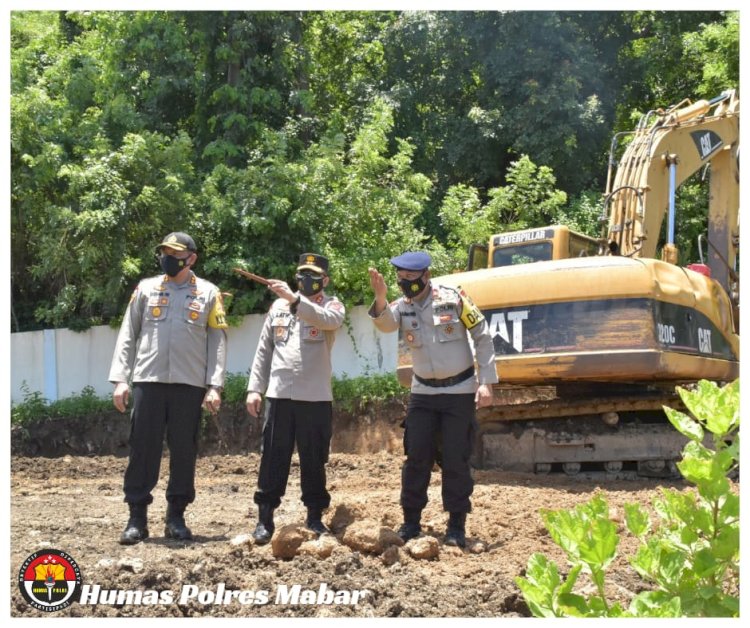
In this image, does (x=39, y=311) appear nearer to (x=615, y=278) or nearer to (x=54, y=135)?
(x=54, y=135)

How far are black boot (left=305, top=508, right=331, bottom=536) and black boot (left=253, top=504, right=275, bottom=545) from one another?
227 millimetres

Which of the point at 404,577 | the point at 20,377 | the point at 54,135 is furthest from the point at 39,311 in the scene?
the point at 404,577

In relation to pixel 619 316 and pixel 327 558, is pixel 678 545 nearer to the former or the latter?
pixel 327 558

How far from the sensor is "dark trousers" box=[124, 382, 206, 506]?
633 cm

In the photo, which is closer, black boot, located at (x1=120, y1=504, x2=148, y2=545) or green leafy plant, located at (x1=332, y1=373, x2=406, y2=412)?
black boot, located at (x1=120, y1=504, x2=148, y2=545)

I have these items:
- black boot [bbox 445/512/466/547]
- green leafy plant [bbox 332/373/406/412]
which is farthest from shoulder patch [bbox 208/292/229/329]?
green leafy plant [bbox 332/373/406/412]

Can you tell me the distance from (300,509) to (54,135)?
34.5 ft

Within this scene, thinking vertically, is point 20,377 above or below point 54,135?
below

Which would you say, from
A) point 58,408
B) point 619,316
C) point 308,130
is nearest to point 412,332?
point 619,316

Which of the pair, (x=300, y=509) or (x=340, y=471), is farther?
(x=340, y=471)

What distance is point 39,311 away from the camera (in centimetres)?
1633

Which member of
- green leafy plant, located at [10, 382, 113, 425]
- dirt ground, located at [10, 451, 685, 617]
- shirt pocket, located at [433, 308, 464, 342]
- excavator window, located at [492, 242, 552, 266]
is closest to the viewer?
dirt ground, located at [10, 451, 685, 617]

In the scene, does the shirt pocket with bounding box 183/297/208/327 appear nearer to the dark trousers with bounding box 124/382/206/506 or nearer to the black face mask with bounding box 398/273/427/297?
the dark trousers with bounding box 124/382/206/506

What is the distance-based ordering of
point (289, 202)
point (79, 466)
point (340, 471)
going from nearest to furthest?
Answer: point (340, 471), point (79, 466), point (289, 202)
